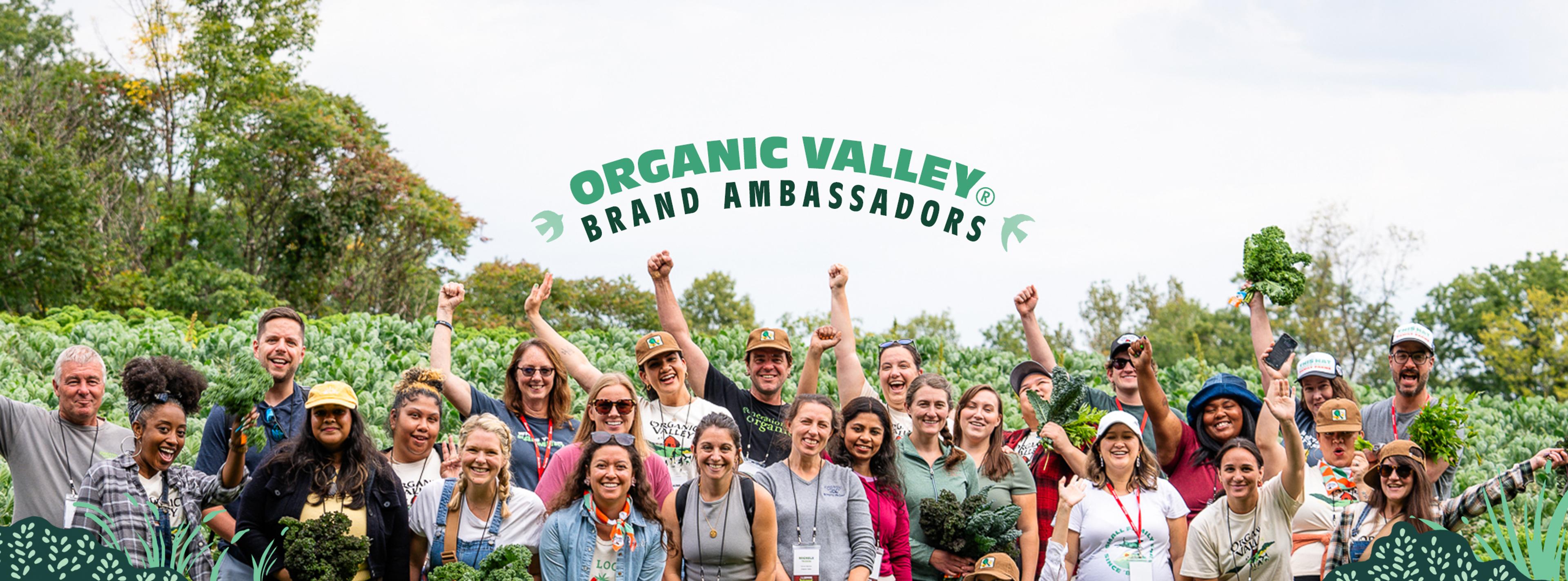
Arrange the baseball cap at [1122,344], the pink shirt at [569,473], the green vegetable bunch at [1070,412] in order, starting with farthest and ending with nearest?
the baseball cap at [1122,344], the green vegetable bunch at [1070,412], the pink shirt at [569,473]

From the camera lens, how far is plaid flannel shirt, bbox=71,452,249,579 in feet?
16.1

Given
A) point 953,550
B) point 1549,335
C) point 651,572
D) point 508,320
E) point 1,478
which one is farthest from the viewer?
point 1549,335

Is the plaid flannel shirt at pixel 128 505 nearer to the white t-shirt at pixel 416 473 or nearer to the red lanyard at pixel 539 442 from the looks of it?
the white t-shirt at pixel 416 473

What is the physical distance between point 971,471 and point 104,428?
3.62 meters

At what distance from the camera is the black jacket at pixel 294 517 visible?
478 centimetres

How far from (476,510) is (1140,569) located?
263cm

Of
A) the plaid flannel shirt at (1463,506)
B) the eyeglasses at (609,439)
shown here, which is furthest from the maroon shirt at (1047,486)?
the eyeglasses at (609,439)

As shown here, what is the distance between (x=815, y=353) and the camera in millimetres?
6121

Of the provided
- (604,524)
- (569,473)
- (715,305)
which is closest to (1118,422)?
(604,524)

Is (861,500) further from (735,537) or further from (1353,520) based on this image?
(1353,520)

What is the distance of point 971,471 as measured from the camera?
17.9ft

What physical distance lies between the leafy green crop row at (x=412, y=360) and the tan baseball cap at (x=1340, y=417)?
3.59m

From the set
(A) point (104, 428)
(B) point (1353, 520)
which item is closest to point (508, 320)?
(A) point (104, 428)

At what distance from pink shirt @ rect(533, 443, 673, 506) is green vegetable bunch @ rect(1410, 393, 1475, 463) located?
9.66ft
